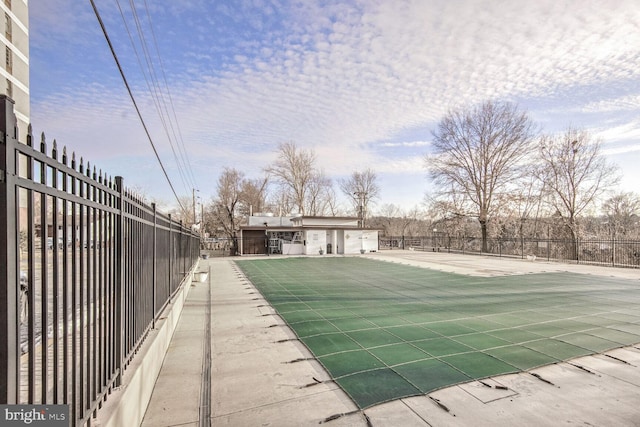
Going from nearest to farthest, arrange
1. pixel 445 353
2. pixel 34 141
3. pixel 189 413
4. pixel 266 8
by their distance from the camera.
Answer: pixel 34 141, pixel 189 413, pixel 445 353, pixel 266 8

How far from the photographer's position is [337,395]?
11.0 feet

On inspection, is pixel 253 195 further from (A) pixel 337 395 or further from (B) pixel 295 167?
(A) pixel 337 395

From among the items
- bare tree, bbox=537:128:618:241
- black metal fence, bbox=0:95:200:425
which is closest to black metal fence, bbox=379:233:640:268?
bare tree, bbox=537:128:618:241

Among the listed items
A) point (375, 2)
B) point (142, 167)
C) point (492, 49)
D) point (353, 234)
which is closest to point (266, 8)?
point (375, 2)

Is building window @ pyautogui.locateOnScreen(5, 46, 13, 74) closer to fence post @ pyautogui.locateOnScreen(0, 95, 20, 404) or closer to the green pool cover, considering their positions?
the green pool cover

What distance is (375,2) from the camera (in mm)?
7688

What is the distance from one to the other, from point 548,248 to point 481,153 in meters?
12.2

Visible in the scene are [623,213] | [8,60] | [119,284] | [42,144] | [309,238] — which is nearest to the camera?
[42,144]

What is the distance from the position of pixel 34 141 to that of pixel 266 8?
750cm

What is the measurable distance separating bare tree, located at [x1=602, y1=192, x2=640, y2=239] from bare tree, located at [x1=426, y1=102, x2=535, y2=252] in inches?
327

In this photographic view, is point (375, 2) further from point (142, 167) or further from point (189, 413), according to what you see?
point (142, 167)

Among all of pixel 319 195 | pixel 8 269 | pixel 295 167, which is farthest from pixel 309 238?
pixel 8 269

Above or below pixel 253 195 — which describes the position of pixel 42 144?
below

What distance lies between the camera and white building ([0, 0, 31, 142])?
1845 cm
